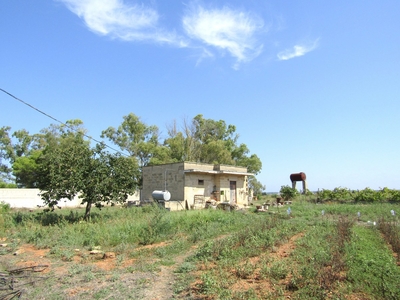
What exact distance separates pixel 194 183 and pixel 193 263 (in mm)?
15254

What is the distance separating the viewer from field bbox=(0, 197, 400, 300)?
5.19 metres

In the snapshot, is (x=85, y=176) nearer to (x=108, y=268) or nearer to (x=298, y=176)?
(x=108, y=268)

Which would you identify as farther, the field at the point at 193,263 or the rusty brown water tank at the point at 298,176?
the rusty brown water tank at the point at 298,176

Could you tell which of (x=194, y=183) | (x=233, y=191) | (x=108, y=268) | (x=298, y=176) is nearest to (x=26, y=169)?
(x=194, y=183)

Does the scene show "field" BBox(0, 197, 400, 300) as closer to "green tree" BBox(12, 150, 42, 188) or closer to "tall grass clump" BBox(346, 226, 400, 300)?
"tall grass clump" BBox(346, 226, 400, 300)

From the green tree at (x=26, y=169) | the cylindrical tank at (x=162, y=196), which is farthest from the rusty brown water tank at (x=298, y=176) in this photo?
the green tree at (x=26, y=169)

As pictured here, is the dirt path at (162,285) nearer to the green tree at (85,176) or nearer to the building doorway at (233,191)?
the green tree at (85,176)

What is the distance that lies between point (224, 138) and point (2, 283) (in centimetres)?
3442

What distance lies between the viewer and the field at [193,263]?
5.19m

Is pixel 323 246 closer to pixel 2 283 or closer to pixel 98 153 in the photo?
pixel 2 283

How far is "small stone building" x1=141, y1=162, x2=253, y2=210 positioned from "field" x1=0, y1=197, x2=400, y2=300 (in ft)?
31.8

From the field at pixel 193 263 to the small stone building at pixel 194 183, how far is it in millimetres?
9701

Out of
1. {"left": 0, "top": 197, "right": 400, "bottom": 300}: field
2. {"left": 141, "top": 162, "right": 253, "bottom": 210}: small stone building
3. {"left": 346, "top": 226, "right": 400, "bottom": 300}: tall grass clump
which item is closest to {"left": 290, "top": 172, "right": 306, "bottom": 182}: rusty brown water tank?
{"left": 141, "top": 162, "right": 253, "bottom": 210}: small stone building

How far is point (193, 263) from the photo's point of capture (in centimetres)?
722
